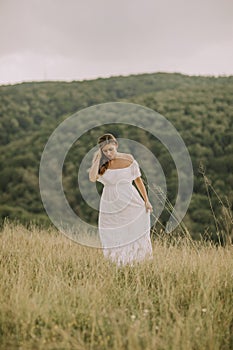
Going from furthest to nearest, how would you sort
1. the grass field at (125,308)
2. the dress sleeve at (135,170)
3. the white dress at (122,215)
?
the dress sleeve at (135,170) → the white dress at (122,215) → the grass field at (125,308)

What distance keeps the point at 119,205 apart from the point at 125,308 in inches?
81.9

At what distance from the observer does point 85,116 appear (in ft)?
87.2

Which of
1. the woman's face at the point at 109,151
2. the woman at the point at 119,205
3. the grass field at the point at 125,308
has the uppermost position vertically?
the woman's face at the point at 109,151

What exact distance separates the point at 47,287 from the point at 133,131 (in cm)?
2061

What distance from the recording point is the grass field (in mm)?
2998

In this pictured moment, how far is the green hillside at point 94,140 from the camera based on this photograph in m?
18.5

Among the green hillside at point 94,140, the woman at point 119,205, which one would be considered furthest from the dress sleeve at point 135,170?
the green hillside at point 94,140

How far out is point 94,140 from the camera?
23.4m

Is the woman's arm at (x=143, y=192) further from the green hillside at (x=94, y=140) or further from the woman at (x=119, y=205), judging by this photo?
the green hillside at (x=94, y=140)

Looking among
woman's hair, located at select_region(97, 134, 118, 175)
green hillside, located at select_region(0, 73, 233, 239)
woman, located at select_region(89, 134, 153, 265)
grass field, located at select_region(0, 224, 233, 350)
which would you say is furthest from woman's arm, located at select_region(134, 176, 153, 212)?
green hillside, located at select_region(0, 73, 233, 239)

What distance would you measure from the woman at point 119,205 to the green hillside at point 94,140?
465cm

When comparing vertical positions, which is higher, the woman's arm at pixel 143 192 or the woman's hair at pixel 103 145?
the woman's hair at pixel 103 145

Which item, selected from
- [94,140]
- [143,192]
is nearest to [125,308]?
[143,192]

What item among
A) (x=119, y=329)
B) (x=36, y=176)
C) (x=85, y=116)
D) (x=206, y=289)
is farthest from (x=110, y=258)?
(x=85, y=116)
